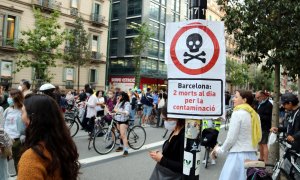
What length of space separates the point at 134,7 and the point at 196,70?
4264 centimetres

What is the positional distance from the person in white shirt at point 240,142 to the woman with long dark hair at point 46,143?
2.81 metres

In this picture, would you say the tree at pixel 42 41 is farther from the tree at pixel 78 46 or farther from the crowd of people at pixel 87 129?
the crowd of people at pixel 87 129

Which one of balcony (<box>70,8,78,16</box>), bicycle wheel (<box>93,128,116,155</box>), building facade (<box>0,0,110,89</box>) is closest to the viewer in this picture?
bicycle wheel (<box>93,128,116,155</box>)

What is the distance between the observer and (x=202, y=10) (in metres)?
2.98

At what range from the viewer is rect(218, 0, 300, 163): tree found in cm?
611

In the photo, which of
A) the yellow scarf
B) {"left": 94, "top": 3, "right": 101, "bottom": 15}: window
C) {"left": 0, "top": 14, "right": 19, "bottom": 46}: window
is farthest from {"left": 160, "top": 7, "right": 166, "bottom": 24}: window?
the yellow scarf

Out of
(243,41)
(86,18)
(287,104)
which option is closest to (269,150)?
(287,104)

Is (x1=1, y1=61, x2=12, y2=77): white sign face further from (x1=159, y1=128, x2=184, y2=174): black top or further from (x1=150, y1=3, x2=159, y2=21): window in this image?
(x1=159, y1=128, x2=184, y2=174): black top

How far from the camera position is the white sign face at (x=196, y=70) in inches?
109

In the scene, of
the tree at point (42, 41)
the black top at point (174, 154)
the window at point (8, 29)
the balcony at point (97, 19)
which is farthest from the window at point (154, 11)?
the black top at point (174, 154)

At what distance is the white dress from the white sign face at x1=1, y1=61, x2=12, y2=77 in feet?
85.5

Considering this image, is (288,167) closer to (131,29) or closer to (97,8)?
(97,8)

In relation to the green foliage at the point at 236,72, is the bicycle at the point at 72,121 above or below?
below

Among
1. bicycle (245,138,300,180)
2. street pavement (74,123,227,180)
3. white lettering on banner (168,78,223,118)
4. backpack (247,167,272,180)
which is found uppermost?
white lettering on banner (168,78,223,118)
